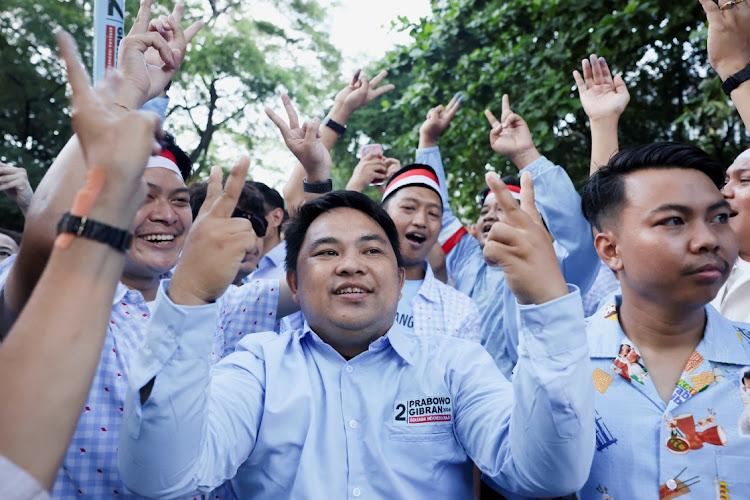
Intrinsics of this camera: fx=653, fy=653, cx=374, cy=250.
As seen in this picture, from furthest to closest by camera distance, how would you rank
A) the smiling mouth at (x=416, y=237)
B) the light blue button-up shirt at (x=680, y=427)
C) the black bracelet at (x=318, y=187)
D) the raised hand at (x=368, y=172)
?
1. the raised hand at (x=368, y=172)
2. the smiling mouth at (x=416, y=237)
3. the black bracelet at (x=318, y=187)
4. the light blue button-up shirt at (x=680, y=427)

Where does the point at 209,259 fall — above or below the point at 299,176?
below

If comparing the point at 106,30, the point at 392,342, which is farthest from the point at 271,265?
the point at 392,342

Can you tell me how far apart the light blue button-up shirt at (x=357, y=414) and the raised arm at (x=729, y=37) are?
5.25 ft

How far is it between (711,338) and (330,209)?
1453mm

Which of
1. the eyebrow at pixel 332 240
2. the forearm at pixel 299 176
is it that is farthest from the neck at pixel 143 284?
the forearm at pixel 299 176

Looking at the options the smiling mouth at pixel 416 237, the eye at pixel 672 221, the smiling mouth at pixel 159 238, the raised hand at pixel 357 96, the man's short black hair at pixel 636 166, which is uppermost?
the raised hand at pixel 357 96

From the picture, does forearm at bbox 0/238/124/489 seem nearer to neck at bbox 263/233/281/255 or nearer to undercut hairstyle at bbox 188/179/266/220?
undercut hairstyle at bbox 188/179/266/220

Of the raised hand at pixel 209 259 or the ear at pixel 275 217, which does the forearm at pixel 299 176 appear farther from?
the raised hand at pixel 209 259

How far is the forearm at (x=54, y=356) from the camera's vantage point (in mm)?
1052

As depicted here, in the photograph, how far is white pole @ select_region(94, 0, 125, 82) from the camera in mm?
3168

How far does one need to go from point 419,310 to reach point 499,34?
5.87 metres

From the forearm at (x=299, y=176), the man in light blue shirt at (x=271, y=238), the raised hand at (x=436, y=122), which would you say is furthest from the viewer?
the raised hand at (x=436, y=122)

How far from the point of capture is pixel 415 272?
13.7 feet

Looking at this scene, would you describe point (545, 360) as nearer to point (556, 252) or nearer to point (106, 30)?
point (556, 252)
